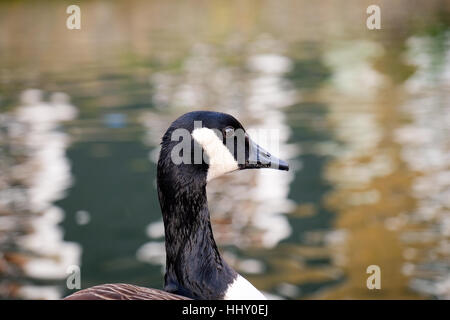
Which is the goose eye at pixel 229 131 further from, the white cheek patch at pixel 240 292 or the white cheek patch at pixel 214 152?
the white cheek patch at pixel 240 292

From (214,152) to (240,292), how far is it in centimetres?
65

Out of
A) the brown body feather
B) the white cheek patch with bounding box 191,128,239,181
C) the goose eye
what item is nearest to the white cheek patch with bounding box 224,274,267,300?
the brown body feather

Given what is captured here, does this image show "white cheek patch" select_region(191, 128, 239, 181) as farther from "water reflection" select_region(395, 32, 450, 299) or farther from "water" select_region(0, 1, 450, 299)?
"water reflection" select_region(395, 32, 450, 299)

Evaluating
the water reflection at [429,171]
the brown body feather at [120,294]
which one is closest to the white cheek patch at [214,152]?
the brown body feather at [120,294]

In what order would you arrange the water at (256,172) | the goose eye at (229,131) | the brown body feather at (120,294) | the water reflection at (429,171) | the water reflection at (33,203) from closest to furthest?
the brown body feather at (120,294) < the goose eye at (229,131) < the water reflection at (429,171) < the water reflection at (33,203) < the water at (256,172)

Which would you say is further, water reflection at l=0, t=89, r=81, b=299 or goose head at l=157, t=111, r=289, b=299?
water reflection at l=0, t=89, r=81, b=299

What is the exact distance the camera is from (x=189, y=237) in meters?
3.22

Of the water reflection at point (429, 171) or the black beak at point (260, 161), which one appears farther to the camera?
the water reflection at point (429, 171)

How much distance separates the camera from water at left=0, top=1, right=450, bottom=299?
661 cm

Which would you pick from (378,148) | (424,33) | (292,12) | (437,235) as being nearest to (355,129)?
(378,148)

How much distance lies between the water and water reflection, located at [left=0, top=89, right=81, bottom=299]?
0.09 feet

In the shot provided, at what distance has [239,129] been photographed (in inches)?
129

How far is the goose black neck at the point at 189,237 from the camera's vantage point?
3.13 metres
